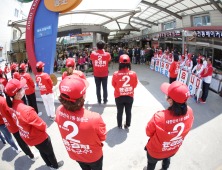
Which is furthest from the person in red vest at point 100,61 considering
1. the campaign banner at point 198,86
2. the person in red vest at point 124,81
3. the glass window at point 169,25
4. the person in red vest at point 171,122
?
the glass window at point 169,25

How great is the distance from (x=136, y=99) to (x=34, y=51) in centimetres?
526

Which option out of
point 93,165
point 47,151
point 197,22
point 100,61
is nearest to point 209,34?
point 197,22

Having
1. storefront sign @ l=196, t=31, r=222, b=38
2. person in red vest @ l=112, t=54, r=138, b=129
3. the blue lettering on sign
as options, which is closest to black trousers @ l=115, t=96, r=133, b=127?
person in red vest @ l=112, t=54, r=138, b=129

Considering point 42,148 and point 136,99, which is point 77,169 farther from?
point 136,99

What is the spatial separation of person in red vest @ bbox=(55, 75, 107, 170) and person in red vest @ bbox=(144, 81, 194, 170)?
2.49ft

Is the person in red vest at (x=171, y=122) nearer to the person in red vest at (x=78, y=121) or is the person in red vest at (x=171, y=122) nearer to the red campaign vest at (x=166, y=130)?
the red campaign vest at (x=166, y=130)

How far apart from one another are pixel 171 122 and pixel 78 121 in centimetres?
116

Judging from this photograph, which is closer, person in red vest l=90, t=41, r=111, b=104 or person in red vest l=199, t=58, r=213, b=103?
person in red vest l=90, t=41, r=111, b=104

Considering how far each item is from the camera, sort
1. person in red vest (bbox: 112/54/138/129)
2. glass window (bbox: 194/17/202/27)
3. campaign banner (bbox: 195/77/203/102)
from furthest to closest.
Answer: glass window (bbox: 194/17/202/27) < campaign banner (bbox: 195/77/203/102) < person in red vest (bbox: 112/54/138/129)

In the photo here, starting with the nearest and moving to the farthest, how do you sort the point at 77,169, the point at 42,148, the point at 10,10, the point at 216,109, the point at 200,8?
1. the point at 42,148
2. the point at 77,169
3. the point at 216,109
4. the point at 200,8
5. the point at 10,10

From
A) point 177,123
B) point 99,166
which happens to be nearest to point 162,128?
point 177,123

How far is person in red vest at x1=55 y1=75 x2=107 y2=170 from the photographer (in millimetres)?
1546

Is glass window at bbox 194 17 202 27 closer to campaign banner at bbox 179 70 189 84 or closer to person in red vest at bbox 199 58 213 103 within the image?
campaign banner at bbox 179 70 189 84

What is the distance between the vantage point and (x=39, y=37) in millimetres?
6699
